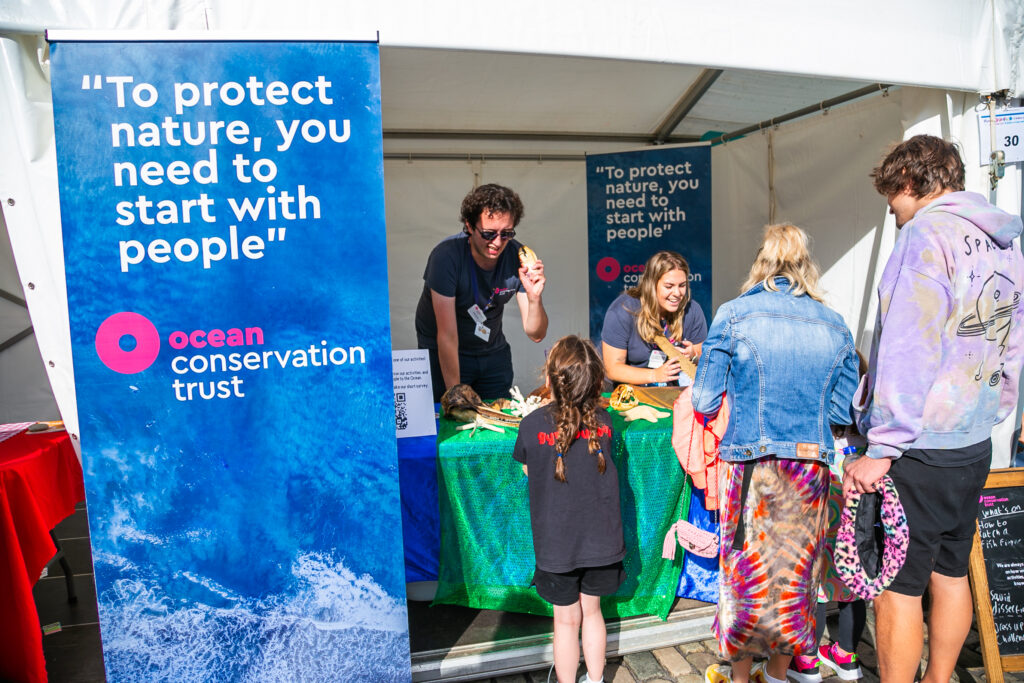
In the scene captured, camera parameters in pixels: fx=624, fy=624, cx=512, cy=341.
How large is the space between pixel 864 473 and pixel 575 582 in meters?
0.94

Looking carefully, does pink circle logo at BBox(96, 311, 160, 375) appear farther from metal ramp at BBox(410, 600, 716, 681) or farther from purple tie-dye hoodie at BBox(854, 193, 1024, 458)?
purple tie-dye hoodie at BBox(854, 193, 1024, 458)

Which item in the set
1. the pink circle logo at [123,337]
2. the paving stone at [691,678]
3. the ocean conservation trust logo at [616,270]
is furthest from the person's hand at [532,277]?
the ocean conservation trust logo at [616,270]

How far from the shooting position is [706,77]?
4.32 meters

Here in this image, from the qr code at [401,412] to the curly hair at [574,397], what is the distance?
0.82 m

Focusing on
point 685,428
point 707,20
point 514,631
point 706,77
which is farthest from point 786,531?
point 706,77

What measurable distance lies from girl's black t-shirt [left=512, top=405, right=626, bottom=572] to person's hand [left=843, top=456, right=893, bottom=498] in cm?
70

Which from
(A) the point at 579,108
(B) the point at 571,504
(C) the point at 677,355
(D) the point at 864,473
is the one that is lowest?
(B) the point at 571,504

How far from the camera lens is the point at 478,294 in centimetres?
306

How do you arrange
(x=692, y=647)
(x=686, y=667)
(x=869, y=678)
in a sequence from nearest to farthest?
(x=869, y=678)
(x=686, y=667)
(x=692, y=647)

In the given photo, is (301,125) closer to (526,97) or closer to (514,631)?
(514,631)

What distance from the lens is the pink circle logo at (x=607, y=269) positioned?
218 inches

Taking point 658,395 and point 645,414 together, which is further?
point 658,395

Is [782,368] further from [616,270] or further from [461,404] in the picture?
[616,270]

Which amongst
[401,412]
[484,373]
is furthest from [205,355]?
[484,373]
